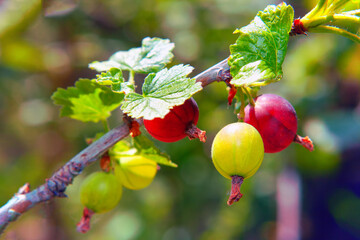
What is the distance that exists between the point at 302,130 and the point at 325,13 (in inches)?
88.5

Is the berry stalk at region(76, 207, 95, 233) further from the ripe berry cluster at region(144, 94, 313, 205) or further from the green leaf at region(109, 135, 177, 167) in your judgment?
the ripe berry cluster at region(144, 94, 313, 205)

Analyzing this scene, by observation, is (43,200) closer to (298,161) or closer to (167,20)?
(298,161)

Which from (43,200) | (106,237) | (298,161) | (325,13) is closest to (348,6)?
(325,13)

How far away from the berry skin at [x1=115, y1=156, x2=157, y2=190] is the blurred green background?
1811 mm

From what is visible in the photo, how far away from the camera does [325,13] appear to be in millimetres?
872

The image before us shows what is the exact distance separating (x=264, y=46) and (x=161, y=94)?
0.26 metres

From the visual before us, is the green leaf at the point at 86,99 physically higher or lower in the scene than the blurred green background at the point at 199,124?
Answer: higher

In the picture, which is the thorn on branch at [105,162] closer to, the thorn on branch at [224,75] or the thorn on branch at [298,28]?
the thorn on branch at [224,75]

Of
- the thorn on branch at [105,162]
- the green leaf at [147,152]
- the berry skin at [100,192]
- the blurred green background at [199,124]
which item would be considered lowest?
the blurred green background at [199,124]

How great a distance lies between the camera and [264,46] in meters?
0.85

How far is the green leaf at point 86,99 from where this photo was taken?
3.57 feet

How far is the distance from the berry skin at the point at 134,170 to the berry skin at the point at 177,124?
0.20 m

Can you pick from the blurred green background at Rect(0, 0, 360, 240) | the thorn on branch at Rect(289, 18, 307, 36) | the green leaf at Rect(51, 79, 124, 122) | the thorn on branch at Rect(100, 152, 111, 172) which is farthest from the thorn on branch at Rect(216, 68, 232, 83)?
the blurred green background at Rect(0, 0, 360, 240)

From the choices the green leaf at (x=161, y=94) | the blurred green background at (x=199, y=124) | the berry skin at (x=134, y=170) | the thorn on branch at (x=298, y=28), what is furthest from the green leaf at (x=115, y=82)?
the blurred green background at (x=199, y=124)
